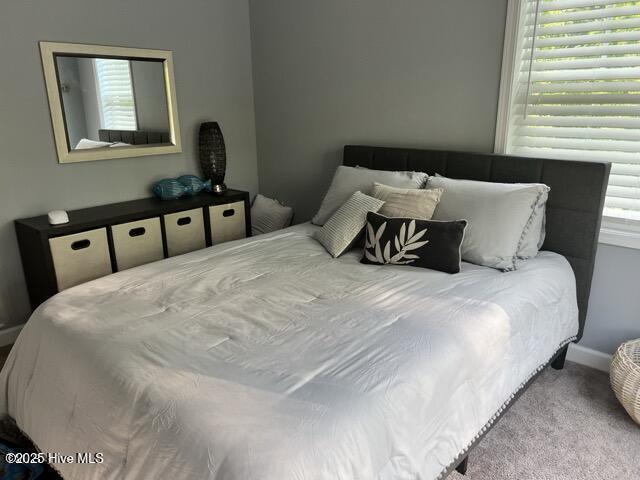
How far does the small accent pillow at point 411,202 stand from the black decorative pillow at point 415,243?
0.37ft

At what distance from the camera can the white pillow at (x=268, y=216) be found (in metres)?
3.64

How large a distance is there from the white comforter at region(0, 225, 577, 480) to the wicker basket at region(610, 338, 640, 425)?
24cm

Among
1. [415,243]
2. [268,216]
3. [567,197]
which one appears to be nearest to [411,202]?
[415,243]

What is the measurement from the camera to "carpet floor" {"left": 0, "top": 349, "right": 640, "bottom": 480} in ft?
5.90

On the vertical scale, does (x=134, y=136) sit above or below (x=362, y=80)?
below

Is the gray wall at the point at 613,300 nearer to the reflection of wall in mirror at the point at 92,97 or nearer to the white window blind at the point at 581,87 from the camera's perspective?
the white window blind at the point at 581,87

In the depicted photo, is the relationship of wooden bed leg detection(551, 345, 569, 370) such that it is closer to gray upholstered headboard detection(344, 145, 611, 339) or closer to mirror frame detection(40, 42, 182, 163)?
gray upholstered headboard detection(344, 145, 611, 339)

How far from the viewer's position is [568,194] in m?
2.32

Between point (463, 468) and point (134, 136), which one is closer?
point (463, 468)

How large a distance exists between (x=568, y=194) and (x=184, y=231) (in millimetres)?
2330

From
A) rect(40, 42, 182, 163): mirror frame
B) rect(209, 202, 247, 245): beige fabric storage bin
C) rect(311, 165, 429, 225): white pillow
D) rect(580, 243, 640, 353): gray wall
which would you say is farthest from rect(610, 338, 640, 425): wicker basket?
rect(40, 42, 182, 163): mirror frame

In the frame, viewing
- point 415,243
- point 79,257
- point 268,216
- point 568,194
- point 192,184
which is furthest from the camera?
point 268,216

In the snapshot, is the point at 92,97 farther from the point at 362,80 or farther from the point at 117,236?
the point at 362,80

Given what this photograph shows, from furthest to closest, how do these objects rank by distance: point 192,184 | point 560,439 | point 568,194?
1. point 192,184
2. point 568,194
3. point 560,439
